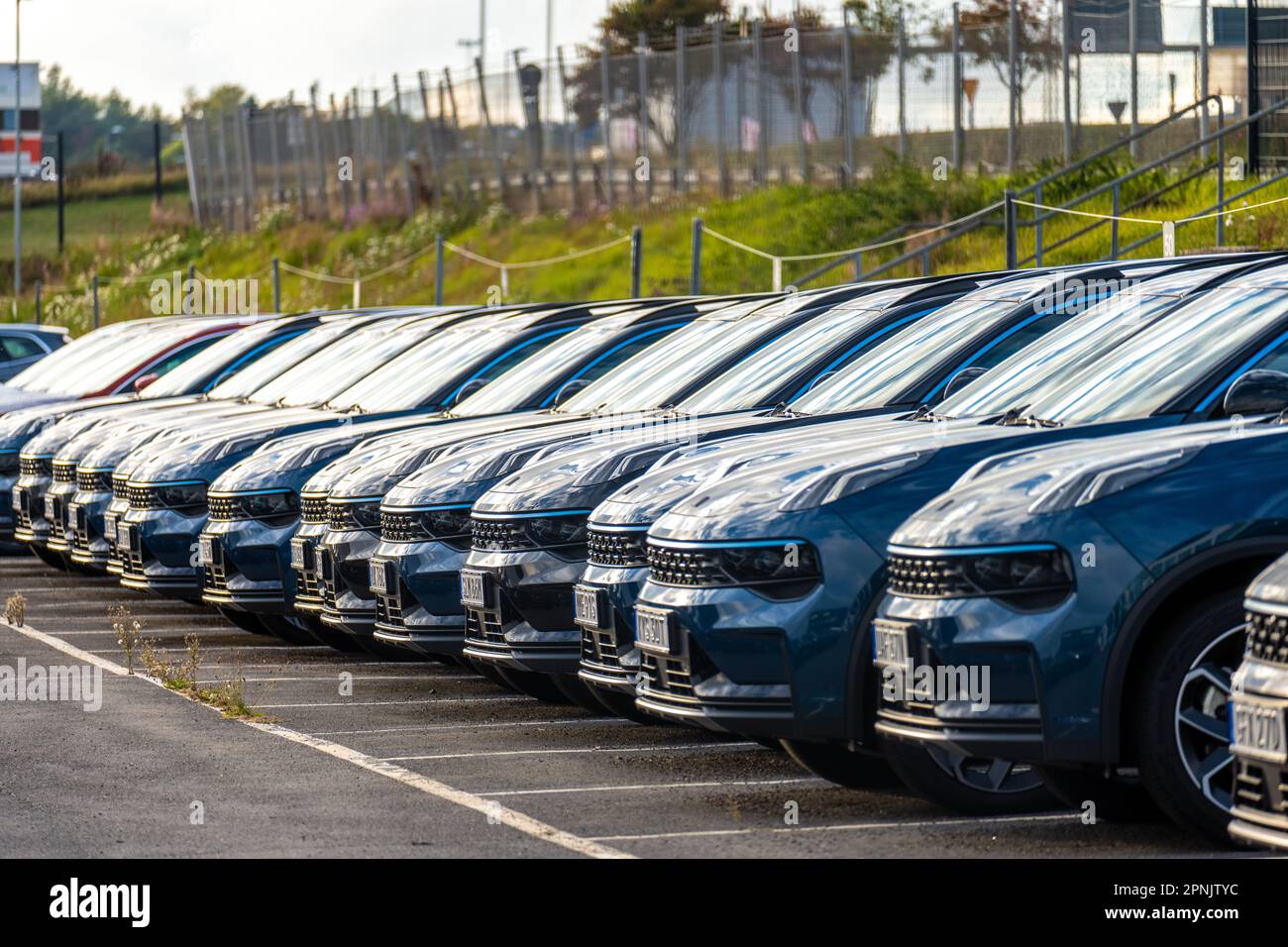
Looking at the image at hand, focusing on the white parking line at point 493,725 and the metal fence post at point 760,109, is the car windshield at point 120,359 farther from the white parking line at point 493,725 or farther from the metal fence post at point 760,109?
the metal fence post at point 760,109

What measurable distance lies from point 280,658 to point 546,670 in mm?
3688

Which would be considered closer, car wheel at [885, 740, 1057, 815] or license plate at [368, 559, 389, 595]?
car wheel at [885, 740, 1057, 815]

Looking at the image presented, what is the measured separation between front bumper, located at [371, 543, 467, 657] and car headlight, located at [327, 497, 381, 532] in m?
0.56

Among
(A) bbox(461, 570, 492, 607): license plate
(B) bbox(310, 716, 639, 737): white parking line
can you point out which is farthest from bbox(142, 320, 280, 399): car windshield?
(A) bbox(461, 570, 492, 607): license plate

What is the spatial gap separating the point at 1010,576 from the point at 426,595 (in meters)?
4.06

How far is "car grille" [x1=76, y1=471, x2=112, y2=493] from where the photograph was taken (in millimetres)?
15250

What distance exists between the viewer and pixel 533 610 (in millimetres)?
9375

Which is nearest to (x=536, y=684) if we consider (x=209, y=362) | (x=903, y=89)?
(x=209, y=362)

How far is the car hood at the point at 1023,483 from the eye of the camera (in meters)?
6.84

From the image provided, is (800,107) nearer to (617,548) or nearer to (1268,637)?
(617,548)

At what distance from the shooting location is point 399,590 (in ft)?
34.5

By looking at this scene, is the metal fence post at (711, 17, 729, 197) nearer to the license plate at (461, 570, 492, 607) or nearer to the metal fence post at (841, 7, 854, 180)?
the metal fence post at (841, 7, 854, 180)

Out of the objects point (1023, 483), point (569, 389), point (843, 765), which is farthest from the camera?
point (569, 389)
